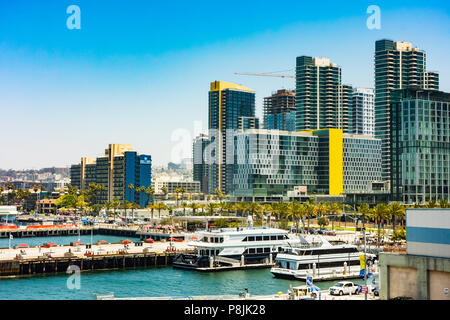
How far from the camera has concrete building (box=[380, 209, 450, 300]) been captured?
40688 mm

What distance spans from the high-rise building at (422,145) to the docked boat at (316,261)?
11379cm

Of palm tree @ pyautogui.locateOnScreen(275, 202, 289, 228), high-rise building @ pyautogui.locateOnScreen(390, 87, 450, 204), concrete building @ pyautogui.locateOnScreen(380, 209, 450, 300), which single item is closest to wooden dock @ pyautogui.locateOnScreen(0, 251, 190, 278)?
palm tree @ pyautogui.locateOnScreen(275, 202, 289, 228)

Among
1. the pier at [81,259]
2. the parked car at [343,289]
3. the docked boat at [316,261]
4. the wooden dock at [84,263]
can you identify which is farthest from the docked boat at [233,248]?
the parked car at [343,289]

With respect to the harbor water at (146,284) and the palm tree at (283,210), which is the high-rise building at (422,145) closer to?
the palm tree at (283,210)

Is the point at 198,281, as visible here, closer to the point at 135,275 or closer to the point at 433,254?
the point at 135,275

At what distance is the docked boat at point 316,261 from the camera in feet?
253

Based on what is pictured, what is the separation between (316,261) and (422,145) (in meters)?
122

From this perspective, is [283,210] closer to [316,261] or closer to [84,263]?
[84,263]

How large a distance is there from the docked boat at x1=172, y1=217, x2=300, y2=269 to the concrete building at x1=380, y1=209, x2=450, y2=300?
144 feet

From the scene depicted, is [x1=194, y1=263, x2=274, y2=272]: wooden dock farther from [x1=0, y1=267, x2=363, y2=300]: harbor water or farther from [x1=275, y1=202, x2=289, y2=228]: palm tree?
[x1=275, y1=202, x2=289, y2=228]: palm tree
